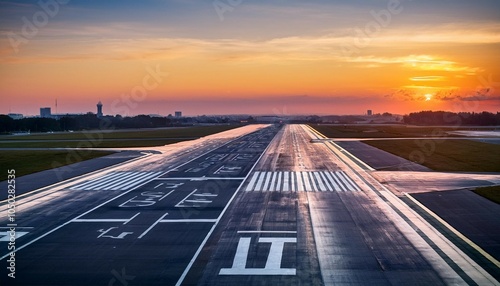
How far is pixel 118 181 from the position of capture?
1528 inches

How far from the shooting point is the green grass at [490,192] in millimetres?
29953

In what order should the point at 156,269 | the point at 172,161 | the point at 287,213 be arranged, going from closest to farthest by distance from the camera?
1. the point at 156,269
2. the point at 287,213
3. the point at 172,161

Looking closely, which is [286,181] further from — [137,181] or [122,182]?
[122,182]

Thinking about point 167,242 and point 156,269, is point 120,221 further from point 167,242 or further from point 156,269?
point 156,269

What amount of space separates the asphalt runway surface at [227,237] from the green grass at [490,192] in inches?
226

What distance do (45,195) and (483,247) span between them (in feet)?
83.8

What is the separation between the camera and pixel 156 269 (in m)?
17.5

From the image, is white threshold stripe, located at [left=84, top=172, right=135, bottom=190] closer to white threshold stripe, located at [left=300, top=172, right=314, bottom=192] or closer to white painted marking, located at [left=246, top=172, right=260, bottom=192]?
white painted marking, located at [left=246, top=172, right=260, bottom=192]

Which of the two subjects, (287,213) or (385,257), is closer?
(385,257)

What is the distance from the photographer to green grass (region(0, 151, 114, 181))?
46.9 m

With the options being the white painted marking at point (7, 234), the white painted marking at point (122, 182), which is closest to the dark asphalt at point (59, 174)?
the white painted marking at point (122, 182)

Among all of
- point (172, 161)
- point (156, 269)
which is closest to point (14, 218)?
point (156, 269)

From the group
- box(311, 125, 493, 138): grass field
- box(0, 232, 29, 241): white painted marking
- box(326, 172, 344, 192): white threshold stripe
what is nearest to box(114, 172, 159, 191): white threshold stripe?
box(0, 232, 29, 241): white painted marking

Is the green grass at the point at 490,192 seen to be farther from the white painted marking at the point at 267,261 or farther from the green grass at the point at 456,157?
the white painted marking at the point at 267,261
